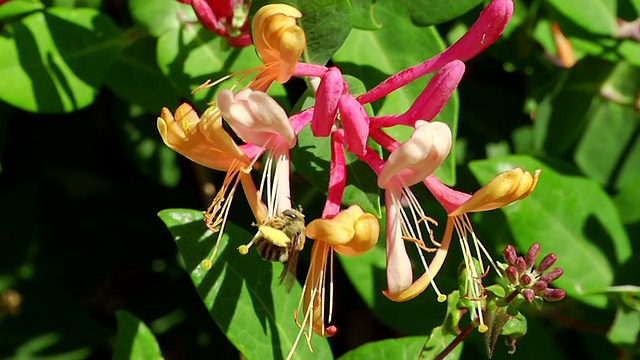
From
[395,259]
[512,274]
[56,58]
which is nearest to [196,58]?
[56,58]

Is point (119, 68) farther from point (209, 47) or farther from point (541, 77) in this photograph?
point (541, 77)

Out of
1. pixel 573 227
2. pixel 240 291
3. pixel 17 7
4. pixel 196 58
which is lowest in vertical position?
pixel 573 227

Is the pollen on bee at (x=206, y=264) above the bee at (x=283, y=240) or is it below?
below

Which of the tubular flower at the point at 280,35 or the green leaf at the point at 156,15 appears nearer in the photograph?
the tubular flower at the point at 280,35

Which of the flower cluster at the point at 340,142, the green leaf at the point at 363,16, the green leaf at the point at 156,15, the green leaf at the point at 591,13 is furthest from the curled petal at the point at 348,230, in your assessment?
the green leaf at the point at 591,13

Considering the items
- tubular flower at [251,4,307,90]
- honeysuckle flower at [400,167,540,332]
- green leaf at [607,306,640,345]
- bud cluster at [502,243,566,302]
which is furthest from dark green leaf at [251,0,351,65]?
green leaf at [607,306,640,345]

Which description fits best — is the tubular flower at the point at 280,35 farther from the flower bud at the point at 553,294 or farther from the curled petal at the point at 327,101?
the flower bud at the point at 553,294

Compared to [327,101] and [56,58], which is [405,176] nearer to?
[327,101]

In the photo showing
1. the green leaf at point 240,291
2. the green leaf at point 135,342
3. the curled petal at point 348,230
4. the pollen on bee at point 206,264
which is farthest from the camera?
the green leaf at point 135,342
